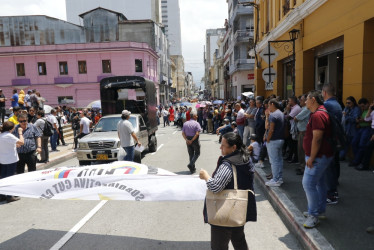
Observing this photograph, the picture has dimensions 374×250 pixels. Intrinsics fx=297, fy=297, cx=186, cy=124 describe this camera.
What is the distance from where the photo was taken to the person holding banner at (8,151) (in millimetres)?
6520

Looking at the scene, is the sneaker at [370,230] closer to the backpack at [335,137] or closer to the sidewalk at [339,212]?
the sidewalk at [339,212]

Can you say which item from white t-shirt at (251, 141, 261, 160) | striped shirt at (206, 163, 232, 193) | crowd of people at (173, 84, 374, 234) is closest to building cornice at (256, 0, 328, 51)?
crowd of people at (173, 84, 374, 234)

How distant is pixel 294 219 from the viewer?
4871mm

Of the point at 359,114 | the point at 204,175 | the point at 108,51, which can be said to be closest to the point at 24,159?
the point at 204,175

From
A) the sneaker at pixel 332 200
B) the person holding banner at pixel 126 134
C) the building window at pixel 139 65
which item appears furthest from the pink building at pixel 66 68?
the sneaker at pixel 332 200

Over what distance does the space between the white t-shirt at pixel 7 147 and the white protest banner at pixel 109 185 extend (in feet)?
6.04

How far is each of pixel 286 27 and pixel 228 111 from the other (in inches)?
216

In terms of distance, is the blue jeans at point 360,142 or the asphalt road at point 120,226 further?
the blue jeans at point 360,142

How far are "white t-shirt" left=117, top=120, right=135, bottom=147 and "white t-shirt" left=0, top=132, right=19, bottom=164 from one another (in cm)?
263

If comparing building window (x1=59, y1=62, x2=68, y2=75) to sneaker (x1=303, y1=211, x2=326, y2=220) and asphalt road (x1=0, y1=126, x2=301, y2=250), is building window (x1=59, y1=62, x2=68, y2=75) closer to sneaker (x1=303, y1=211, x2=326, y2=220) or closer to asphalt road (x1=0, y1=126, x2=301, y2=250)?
asphalt road (x1=0, y1=126, x2=301, y2=250)

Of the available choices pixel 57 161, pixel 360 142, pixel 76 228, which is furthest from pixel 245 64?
pixel 76 228

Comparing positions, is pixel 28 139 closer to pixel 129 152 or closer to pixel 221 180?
pixel 129 152

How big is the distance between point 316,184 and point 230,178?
7.10 feet

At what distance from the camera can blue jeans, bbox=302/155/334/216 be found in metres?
4.41
